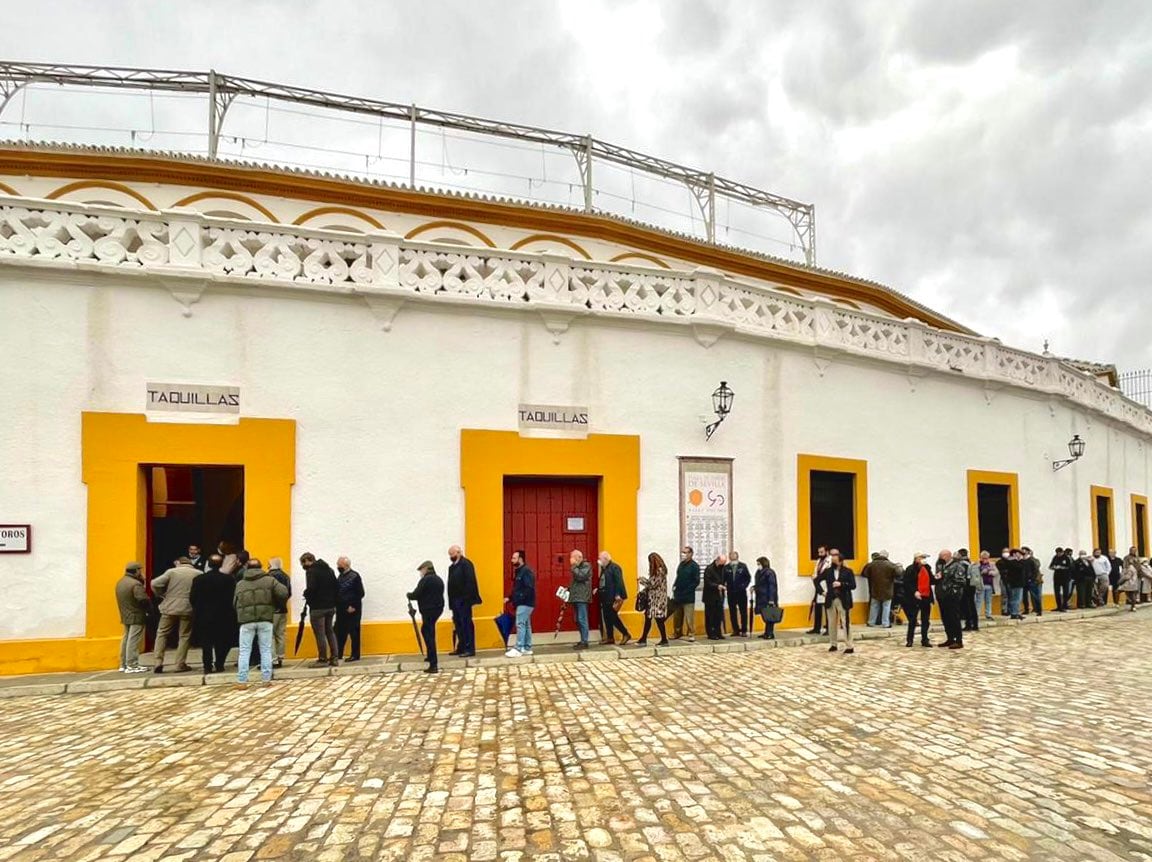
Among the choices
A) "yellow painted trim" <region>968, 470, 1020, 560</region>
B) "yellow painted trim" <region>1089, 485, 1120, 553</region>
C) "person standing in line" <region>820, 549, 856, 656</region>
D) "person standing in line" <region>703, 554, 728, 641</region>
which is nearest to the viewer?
"person standing in line" <region>820, 549, 856, 656</region>

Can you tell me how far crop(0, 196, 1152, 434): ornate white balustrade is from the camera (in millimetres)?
9688

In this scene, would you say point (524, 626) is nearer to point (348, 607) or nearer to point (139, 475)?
point (348, 607)

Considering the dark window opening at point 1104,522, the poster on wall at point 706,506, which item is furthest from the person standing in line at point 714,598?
the dark window opening at point 1104,522

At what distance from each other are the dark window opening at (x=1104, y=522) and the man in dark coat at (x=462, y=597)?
1846 centimetres

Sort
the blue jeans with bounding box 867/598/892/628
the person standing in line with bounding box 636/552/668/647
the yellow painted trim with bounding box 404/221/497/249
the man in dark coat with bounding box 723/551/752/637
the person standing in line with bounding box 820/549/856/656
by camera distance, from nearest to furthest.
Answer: the person standing in line with bounding box 820/549/856/656
the person standing in line with bounding box 636/552/668/647
the man in dark coat with bounding box 723/551/752/637
the blue jeans with bounding box 867/598/892/628
the yellow painted trim with bounding box 404/221/497/249

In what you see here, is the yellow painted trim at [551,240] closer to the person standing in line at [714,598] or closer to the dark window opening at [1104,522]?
the person standing in line at [714,598]

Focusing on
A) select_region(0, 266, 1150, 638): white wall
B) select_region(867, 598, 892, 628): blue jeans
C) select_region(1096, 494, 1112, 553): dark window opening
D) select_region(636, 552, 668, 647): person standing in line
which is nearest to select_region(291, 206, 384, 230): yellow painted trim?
select_region(0, 266, 1150, 638): white wall

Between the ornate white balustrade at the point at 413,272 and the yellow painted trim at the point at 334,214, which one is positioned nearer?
the ornate white balustrade at the point at 413,272

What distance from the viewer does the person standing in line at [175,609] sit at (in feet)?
30.3

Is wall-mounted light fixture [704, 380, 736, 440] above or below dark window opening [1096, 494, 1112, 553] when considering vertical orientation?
above

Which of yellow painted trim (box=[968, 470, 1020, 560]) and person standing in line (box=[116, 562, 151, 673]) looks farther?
yellow painted trim (box=[968, 470, 1020, 560])

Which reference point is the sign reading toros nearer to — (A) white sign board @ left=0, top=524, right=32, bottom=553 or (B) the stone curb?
(B) the stone curb

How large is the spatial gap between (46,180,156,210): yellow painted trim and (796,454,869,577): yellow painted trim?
44.5 feet

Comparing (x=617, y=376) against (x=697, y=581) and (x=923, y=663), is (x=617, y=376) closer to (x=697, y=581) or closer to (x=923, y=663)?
(x=697, y=581)
